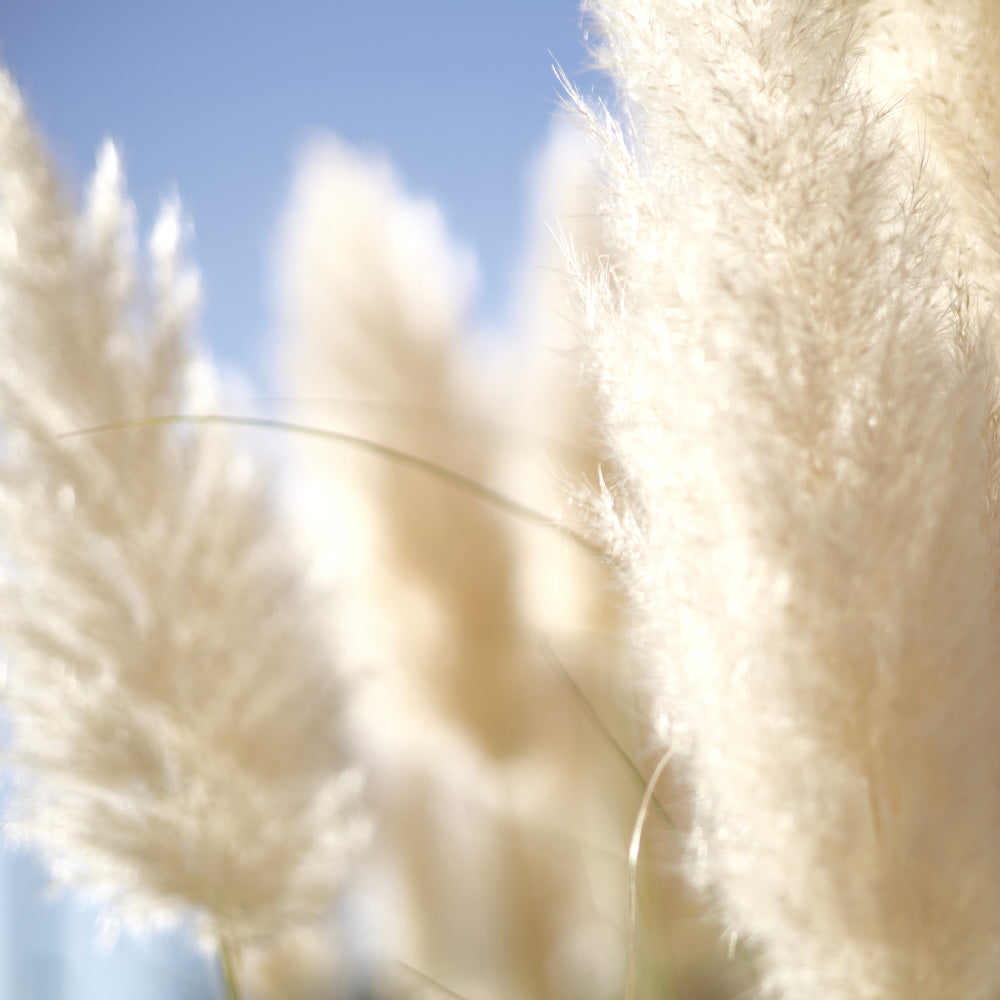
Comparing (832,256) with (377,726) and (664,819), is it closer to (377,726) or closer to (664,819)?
(664,819)

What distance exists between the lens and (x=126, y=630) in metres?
1.14

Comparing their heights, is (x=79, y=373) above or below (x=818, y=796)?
above

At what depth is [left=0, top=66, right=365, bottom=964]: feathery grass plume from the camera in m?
1.13

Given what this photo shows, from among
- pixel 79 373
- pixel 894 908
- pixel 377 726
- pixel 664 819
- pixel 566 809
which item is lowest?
pixel 894 908

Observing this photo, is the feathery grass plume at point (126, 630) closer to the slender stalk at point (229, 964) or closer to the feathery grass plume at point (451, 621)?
the slender stalk at point (229, 964)

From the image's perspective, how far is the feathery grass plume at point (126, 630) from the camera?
1.13m

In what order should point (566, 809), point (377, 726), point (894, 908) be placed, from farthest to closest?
point (377, 726) → point (566, 809) → point (894, 908)

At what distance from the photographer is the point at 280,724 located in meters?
1.22

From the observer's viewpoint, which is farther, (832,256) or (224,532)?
(224,532)

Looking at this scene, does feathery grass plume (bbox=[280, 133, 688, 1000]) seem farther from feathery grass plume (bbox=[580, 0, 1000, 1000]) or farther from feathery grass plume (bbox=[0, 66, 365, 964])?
feathery grass plume (bbox=[580, 0, 1000, 1000])

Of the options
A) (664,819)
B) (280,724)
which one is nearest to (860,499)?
(664,819)

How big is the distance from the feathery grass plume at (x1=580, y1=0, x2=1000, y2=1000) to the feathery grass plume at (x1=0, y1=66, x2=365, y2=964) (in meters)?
0.81

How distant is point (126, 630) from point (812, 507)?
0.97 m

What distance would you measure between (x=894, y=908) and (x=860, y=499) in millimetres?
224
